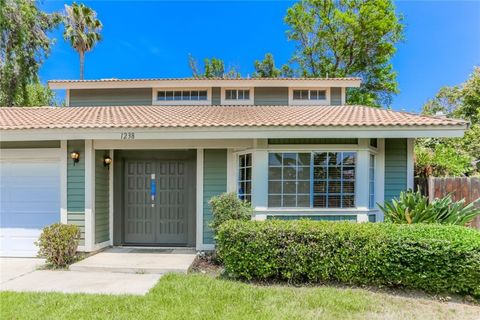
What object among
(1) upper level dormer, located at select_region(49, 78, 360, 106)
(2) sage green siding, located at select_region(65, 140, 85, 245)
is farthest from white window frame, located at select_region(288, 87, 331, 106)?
(2) sage green siding, located at select_region(65, 140, 85, 245)

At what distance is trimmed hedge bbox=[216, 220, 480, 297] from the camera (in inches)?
200

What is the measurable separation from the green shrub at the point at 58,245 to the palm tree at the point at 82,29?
22.1 m

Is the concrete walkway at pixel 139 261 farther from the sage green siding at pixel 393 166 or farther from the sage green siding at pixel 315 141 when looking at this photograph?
the sage green siding at pixel 393 166

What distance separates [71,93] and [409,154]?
10.7 meters

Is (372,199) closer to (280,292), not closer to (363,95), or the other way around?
(280,292)

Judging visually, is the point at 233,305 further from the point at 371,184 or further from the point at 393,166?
the point at 393,166

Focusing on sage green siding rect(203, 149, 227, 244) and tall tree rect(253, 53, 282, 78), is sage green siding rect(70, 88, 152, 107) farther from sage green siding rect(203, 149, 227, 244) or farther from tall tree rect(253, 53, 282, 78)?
tall tree rect(253, 53, 282, 78)

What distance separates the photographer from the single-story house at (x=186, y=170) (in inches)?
283

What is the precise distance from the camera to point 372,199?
25.0ft

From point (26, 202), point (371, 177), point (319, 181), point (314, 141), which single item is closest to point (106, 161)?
point (26, 202)

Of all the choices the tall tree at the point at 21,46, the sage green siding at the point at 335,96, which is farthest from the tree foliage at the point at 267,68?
the sage green siding at the point at 335,96

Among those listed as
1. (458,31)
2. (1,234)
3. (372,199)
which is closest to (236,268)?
(372,199)

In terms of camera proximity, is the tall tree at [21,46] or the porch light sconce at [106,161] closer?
the porch light sconce at [106,161]

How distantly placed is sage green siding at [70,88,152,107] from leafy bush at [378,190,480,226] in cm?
847
